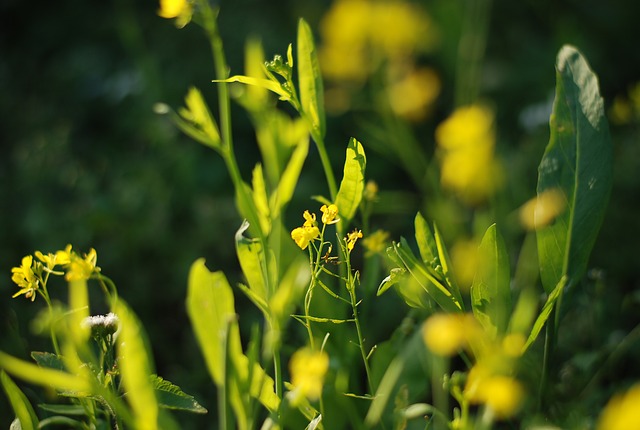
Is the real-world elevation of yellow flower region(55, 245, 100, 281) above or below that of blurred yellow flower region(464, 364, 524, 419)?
above

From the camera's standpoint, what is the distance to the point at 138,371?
0.77 m

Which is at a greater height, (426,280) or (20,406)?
(426,280)

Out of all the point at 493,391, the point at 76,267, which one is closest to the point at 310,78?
the point at 76,267

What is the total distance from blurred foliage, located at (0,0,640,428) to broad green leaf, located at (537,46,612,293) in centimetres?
20

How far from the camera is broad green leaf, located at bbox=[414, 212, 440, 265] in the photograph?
0.92 meters

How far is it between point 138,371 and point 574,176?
0.58 meters

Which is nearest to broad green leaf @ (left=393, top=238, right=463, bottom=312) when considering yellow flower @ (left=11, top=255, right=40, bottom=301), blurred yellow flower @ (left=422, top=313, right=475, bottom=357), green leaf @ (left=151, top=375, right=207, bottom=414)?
blurred yellow flower @ (left=422, top=313, right=475, bottom=357)

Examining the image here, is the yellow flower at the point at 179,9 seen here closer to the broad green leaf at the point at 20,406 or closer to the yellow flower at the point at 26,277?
the yellow flower at the point at 26,277

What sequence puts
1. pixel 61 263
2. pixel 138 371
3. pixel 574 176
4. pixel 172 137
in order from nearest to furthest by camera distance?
1. pixel 138 371
2. pixel 61 263
3. pixel 574 176
4. pixel 172 137

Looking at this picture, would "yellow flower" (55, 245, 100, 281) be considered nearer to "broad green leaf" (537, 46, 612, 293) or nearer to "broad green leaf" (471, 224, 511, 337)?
"broad green leaf" (471, 224, 511, 337)

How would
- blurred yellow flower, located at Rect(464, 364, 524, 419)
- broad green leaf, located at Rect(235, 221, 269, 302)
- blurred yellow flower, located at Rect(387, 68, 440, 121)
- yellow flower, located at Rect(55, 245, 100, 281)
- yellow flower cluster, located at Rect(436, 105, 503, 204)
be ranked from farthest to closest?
blurred yellow flower, located at Rect(387, 68, 440, 121), yellow flower cluster, located at Rect(436, 105, 503, 204), broad green leaf, located at Rect(235, 221, 269, 302), yellow flower, located at Rect(55, 245, 100, 281), blurred yellow flower, located at Rect(464, 364, 524, 419)

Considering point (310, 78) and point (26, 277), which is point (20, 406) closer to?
point (26, 277)

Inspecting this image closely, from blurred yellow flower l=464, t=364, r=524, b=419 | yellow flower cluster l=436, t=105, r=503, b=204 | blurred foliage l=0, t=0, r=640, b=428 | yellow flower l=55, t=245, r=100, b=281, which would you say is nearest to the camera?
blurred yellow flower l=464, t=364, r=524, b=419

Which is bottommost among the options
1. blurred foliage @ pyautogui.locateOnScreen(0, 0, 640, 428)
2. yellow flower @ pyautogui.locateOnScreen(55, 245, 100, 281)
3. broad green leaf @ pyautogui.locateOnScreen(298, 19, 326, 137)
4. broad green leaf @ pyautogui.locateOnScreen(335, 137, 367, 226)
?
blurred foliage @ pyautogui.locateOnScreen(0, 0, 640, 428)
